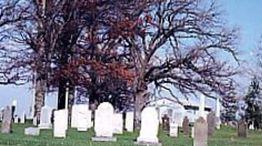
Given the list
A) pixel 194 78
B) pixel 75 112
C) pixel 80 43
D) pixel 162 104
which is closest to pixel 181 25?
Result: pixel 194 78

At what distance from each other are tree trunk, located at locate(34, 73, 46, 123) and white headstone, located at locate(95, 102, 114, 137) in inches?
482

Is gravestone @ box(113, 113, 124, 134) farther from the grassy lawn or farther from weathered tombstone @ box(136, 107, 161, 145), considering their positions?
weathered tombstone @ box(136, 107, 161, 145)

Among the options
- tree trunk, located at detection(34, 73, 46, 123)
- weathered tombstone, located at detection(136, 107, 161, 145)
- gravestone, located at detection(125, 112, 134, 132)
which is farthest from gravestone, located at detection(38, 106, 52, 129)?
weathered tombstone, located at detection(136, 107, 161, 145)

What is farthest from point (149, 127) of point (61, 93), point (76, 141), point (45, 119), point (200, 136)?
point (61, 93)

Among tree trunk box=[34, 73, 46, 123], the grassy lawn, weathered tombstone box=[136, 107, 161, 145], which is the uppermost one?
tree trunk box=[34, 73, 46, 123]

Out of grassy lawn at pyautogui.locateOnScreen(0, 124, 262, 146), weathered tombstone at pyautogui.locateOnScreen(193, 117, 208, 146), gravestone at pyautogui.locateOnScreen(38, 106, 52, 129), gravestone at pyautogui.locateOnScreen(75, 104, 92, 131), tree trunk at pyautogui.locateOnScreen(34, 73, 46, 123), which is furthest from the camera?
tree trunk at pyautogui.locateOnScreen(34, 73, 46, 123)

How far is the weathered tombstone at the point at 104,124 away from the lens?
19.8 metres

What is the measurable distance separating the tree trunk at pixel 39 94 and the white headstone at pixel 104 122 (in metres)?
12.3

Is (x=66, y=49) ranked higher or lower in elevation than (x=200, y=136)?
higher

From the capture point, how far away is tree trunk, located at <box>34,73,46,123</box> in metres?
33.5

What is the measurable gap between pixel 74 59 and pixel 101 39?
282cm

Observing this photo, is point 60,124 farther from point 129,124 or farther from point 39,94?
point 39,94

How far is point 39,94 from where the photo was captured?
34594 millimetres

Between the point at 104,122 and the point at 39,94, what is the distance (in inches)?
596
